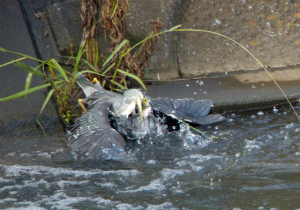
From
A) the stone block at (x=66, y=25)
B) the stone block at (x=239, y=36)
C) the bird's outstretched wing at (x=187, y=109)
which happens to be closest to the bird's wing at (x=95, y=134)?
the bird's outstretched wing at (x=187, y=109)

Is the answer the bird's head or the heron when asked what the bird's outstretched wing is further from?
the bird's head

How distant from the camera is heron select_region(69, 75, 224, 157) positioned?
320cm

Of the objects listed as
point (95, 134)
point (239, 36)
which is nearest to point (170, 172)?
point (95, 134)

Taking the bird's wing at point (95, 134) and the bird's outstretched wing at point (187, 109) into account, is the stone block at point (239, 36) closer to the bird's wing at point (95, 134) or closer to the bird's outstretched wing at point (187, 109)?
the bird's outstretched wing at point (187, 109)

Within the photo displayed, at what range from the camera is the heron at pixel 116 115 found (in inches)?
126

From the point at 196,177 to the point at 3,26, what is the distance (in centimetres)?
239

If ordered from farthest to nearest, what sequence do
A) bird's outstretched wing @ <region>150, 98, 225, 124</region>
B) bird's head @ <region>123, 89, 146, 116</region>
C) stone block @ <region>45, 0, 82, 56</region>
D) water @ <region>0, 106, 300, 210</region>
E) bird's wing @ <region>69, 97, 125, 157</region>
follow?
1. stone block @ <region>45, 0, 82, 56</region>
2. bird's outstretched wing @ <region>150, 98, 225, 124</region>
3. bird's head @ <region>123, 89, 146, 116</region>
4. bird's wing @ <region>69, 97, 125, 157</region>
5. water @ <region>0, 106, 300, 210</region>

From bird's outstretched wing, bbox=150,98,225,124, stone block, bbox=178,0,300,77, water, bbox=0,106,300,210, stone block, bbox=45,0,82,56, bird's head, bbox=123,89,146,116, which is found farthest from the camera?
stone block, bbox=178,0,300,77

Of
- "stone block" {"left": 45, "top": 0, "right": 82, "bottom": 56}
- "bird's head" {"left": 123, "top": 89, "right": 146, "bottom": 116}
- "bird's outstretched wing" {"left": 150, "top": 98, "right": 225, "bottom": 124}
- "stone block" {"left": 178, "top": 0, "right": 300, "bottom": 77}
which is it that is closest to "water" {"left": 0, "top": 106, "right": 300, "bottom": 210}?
"bird's outstretched wing" {"left": 150, "top": 98, "right": 225, "bottom": 124}

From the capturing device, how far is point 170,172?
2914 millimetres

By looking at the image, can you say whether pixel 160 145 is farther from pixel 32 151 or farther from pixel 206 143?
pixel 32 151

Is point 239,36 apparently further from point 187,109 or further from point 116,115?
point 116,115

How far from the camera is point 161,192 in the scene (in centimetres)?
267

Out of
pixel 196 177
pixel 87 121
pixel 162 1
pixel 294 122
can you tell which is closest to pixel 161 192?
pixel 196 177
